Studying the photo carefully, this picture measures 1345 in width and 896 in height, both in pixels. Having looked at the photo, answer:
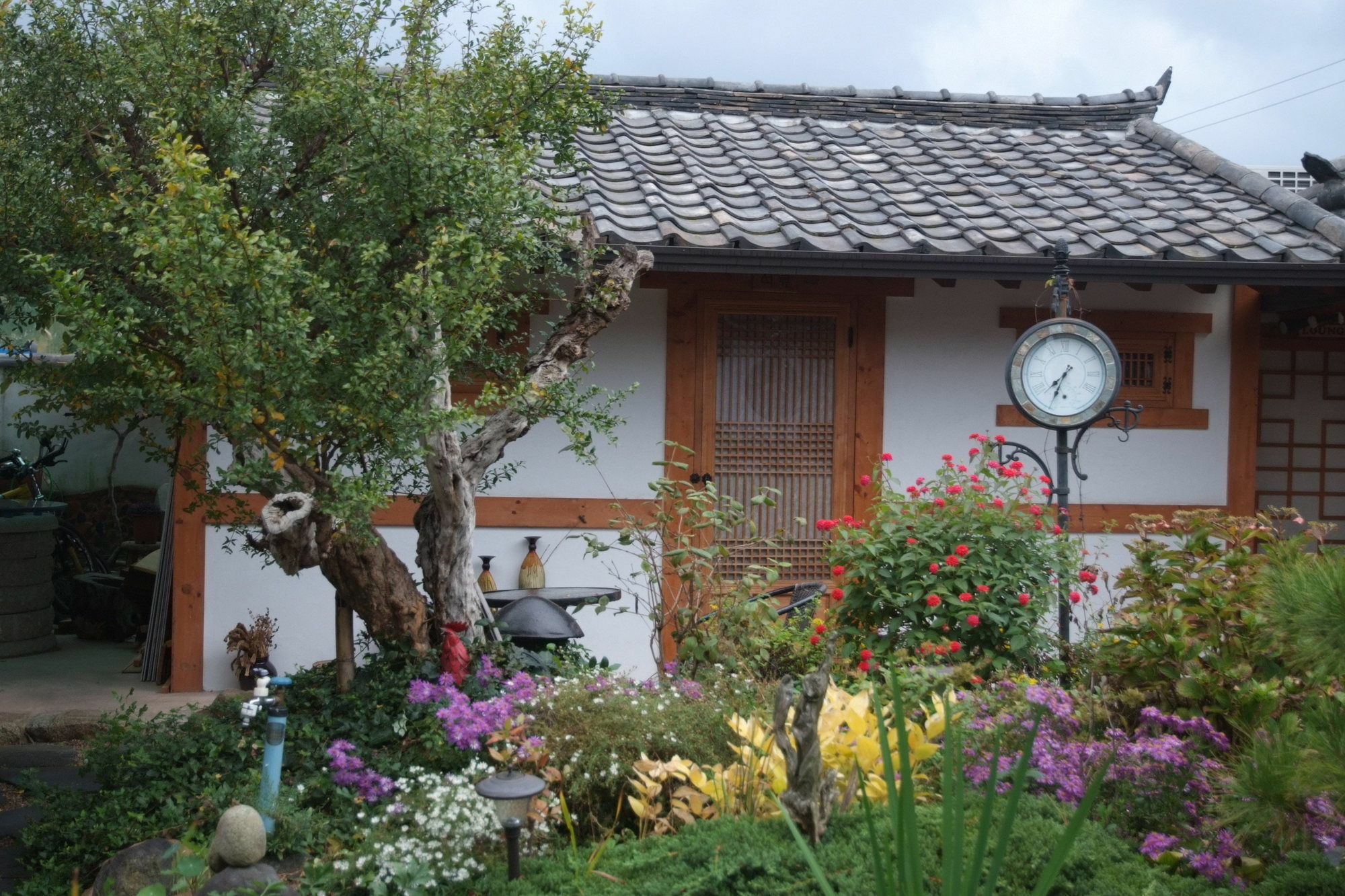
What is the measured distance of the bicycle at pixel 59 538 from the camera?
28.7ft

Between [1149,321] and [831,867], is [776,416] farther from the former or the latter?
[831,867]

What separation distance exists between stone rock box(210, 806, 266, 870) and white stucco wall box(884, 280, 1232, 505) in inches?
184

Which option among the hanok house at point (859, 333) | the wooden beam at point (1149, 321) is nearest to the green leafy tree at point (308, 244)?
the hanok house at point (859, 333)

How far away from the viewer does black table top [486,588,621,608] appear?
5.35 m

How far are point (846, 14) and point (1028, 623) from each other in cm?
2547

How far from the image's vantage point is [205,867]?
3.20 m

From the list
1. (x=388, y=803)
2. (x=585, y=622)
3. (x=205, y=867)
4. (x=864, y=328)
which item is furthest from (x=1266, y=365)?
(x=205, y=867)

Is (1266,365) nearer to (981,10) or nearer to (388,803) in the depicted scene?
(388,803)

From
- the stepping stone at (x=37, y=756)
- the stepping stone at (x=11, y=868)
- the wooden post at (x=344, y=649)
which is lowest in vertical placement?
the stepping stone at (x=37, y=756)

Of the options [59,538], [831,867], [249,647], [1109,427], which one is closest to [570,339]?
[831,867]

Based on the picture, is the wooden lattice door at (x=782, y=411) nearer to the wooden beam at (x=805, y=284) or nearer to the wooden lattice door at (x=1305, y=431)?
the wooden beam at (x=805, y=284)

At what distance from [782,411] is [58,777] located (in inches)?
168

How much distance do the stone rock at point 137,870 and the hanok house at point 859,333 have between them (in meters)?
2.93

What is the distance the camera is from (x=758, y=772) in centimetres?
335
